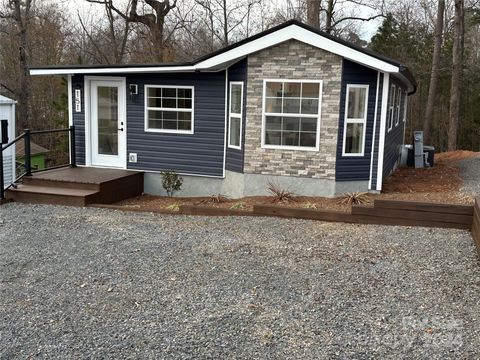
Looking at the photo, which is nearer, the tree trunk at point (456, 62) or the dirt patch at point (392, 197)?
the dirt patch at point (392, 197)

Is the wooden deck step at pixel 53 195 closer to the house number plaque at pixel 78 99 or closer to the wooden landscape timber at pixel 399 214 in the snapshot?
the house number plaque at pixel 78 99

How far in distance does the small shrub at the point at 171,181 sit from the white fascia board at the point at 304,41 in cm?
249

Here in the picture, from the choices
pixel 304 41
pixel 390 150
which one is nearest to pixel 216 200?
pixel 304 41

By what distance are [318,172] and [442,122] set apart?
1849 cm

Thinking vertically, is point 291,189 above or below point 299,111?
below

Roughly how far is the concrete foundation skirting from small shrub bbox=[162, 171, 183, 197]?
0.62 feet

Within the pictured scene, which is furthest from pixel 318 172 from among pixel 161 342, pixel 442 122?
pixel 442 122

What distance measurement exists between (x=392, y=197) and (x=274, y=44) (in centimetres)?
353

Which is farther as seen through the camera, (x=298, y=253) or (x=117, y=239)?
(x=117, y=239)

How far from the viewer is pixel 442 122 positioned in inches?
1005

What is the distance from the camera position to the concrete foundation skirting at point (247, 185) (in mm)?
9602

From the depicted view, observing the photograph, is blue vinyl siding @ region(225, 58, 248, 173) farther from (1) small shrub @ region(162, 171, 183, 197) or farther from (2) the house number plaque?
(2) the house number plaque

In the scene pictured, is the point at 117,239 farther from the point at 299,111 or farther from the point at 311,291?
the point at 299,111

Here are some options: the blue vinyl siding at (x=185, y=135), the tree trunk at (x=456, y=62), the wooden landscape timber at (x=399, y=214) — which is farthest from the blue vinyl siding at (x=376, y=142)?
the tree trunk at (x=456, y=62)
